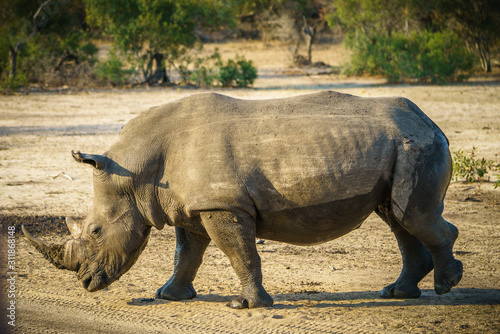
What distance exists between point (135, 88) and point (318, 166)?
745 inches

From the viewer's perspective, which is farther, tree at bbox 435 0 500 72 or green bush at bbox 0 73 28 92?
tree at bbox 435 0 500 72

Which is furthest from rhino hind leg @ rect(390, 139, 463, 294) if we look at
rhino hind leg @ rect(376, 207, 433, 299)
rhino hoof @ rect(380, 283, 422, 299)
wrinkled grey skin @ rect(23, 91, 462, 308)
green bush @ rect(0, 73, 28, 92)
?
green bush @ rect(0, 73, 28, 92)

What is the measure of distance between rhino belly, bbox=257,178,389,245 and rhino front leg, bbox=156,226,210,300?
708 mm

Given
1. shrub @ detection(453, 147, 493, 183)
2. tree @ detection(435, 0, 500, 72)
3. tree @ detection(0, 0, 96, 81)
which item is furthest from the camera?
tree @ detection(435, 0, 500, 72)

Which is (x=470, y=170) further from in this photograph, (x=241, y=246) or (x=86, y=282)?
(x=86, y=282)

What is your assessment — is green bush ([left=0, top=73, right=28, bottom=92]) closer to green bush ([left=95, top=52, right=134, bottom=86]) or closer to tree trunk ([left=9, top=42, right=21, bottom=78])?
tree trunk ([left=9, top=42, right=21, bottom=78])

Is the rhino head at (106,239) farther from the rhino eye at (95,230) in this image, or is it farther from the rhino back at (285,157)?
the rhino back at (285,157)

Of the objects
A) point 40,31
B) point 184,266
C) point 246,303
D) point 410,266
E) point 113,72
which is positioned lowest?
point 113,72

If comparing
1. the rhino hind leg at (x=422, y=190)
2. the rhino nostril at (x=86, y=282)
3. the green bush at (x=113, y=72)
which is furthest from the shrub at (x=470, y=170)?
the green bush at (x=113, y=72)

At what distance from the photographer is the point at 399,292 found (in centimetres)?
563

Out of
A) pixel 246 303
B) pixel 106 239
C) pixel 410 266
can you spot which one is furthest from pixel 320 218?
pixel 106 239

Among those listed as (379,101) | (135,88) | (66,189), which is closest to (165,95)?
(135,88)

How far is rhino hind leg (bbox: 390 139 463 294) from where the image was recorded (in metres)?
5.01

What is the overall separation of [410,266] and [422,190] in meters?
0.97
